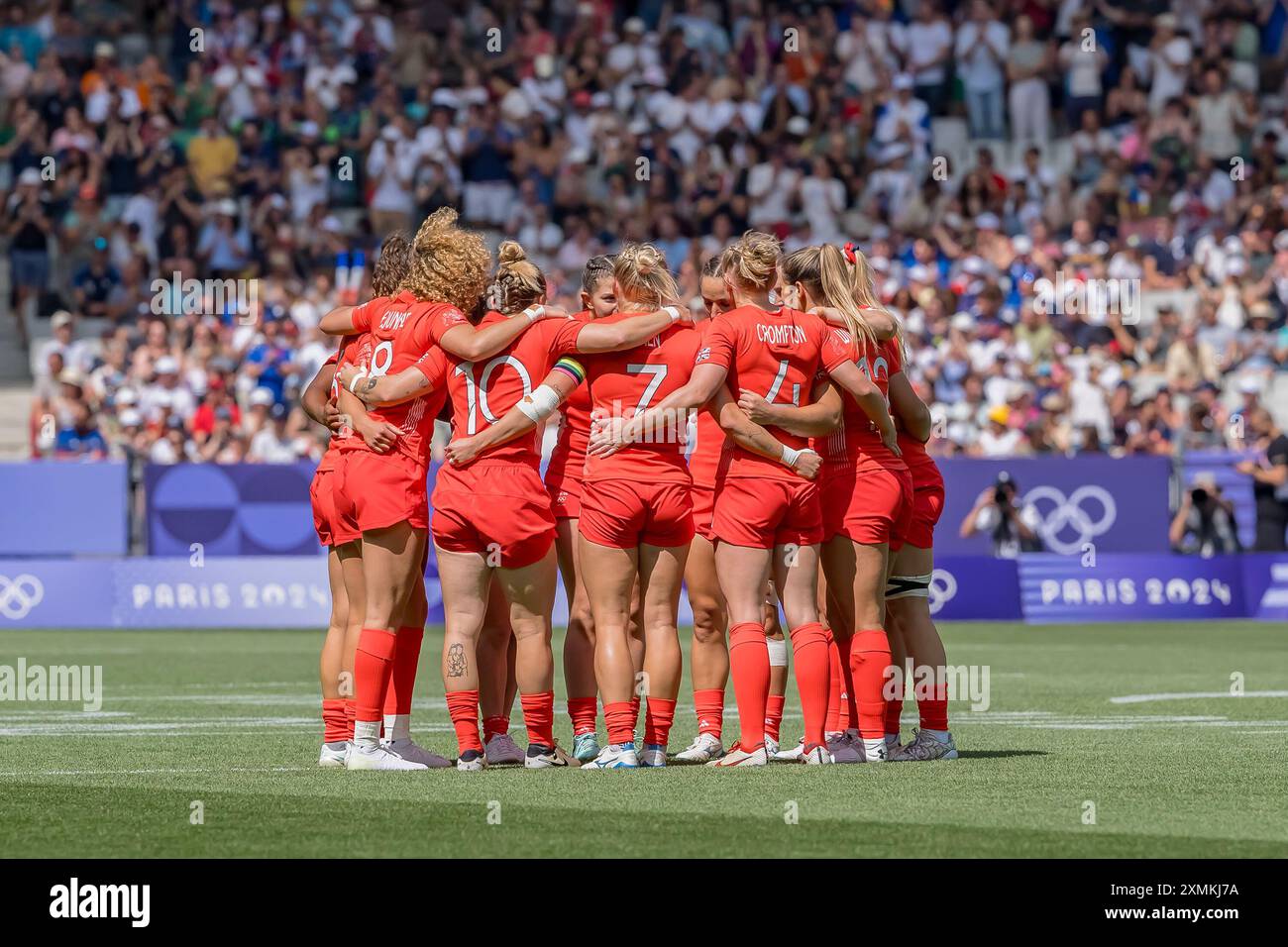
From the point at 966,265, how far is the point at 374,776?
68.0 ft

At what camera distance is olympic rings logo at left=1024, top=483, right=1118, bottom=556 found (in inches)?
988

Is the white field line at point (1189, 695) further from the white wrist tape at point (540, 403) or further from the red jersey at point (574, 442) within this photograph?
the white wrist tape at point (540, 403)

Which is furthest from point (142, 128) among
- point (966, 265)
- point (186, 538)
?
point (966, 265)

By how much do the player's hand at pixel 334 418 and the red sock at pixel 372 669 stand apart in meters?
1.02

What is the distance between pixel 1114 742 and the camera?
1166 centimetres

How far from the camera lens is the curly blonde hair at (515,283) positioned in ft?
34.2

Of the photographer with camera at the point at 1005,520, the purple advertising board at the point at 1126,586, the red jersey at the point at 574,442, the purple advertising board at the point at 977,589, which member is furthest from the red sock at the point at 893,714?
the photographer with camera at the point at 1005,520

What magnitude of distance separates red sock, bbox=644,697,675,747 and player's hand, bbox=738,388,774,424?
54.8 inches

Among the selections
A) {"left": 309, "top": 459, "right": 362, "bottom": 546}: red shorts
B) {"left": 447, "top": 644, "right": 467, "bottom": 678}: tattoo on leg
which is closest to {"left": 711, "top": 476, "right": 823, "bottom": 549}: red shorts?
{"left": 447, "top": 644, "right": 467, "bottom": 678}: tattoo on leg

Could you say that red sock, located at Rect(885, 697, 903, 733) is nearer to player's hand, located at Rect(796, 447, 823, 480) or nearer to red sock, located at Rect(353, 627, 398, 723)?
player's hand, located at Rect(796, 447, 823, 480)

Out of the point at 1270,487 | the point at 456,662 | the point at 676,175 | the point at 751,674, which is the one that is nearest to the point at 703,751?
the point at 751,674

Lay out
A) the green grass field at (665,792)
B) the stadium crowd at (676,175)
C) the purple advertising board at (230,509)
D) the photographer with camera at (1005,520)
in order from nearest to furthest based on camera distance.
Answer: the green grass field at (665,792) → the purple advertising board at (230,509) → the photographer with camera at (1005,520) → the stadium crowd at (676,175)
